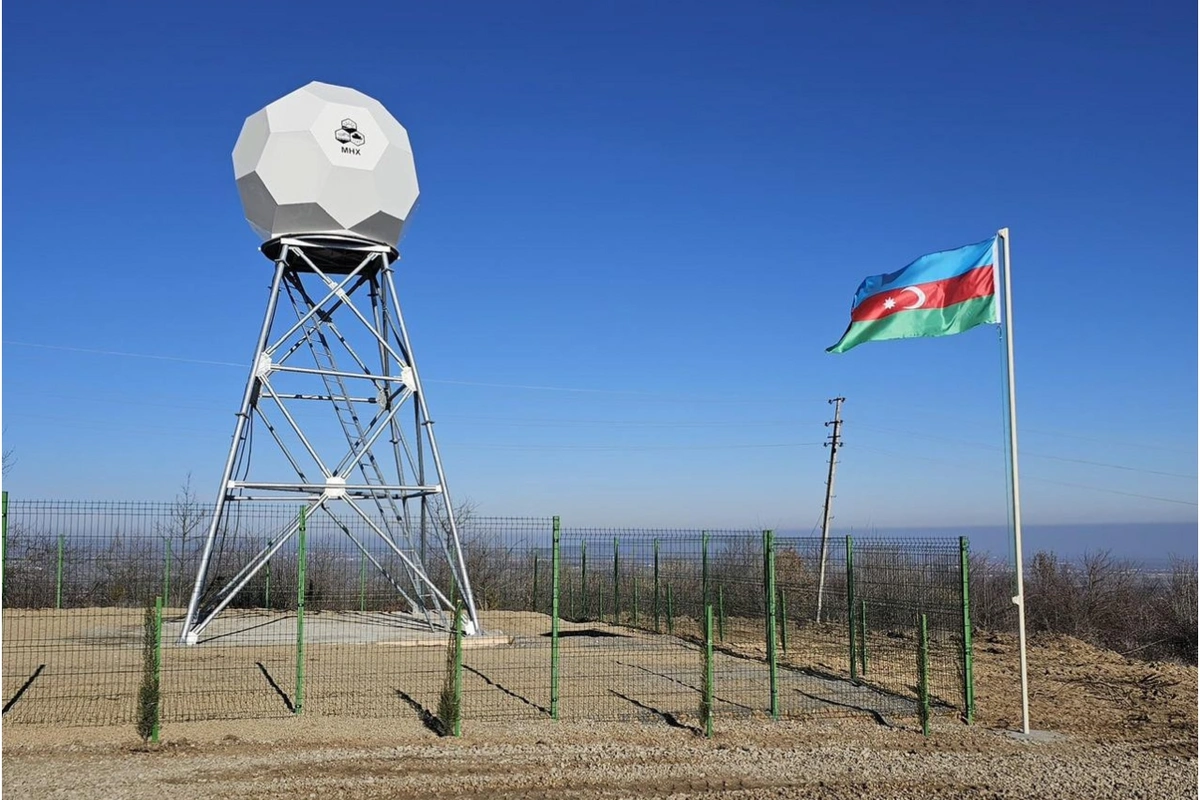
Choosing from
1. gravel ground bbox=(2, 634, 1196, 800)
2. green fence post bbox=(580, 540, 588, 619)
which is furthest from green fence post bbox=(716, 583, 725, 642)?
gravel ground bbox=(2, 634, 1196, 800)

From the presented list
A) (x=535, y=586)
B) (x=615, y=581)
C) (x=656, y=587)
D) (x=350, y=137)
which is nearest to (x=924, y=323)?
(x=656, y=587)

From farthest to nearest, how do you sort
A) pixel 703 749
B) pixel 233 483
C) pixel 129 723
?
pixel 233 483, pixel 129 723, pixel 703 749

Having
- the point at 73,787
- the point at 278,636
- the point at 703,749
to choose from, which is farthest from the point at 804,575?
the point at 73,787

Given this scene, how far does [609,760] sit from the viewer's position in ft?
32.5

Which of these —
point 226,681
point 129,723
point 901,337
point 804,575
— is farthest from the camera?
point 804,575

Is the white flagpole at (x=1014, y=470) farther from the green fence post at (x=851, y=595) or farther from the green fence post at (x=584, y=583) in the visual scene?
the green fence post at (x=584, y=583)

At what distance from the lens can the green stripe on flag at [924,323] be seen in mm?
11797

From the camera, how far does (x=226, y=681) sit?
13852 millimetres

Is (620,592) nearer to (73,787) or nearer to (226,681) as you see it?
(226,681)

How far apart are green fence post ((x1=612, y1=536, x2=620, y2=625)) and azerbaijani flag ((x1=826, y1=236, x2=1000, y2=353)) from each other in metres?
11.4

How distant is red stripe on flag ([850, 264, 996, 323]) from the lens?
11.8m

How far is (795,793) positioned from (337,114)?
14042mm

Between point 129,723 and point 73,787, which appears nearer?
point 73,787

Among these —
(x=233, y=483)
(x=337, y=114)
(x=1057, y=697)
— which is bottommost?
(x=1057, y=697)
